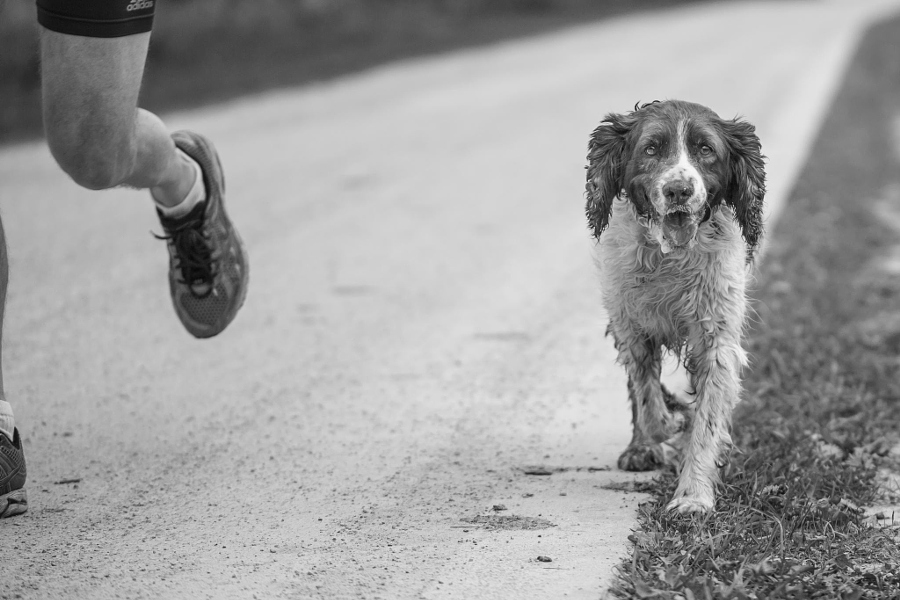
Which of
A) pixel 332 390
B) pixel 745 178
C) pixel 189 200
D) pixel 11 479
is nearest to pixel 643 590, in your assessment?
pixel 745 178

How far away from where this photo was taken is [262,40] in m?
20.8

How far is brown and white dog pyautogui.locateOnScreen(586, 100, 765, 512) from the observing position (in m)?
3.85

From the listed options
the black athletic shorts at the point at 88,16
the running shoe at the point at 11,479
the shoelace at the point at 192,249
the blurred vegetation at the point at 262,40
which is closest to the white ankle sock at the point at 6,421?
the running shoe at the point at 11,479

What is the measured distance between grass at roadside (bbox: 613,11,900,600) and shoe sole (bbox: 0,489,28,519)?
182 centimetres

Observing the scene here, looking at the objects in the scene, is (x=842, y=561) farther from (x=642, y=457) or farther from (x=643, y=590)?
(x=642, y=457)

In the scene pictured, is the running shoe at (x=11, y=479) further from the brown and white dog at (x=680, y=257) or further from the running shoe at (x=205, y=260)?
the brown and white dog at (x=680, y=257)

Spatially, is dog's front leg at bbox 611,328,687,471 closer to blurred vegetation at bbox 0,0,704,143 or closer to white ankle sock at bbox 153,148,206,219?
white ankle sock at bbox 153,148,206,219

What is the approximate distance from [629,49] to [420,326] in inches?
681

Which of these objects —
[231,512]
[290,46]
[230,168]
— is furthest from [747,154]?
[290,46]

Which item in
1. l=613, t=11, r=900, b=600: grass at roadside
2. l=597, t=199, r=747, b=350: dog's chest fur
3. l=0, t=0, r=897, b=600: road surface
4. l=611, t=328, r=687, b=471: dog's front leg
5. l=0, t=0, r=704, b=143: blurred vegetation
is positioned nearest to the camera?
l=613, t=11, r=900, b=600: grass at roadside

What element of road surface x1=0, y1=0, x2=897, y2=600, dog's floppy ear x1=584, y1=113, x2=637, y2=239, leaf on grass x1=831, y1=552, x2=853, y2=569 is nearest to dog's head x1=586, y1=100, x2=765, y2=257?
dog's floppy ear x1=584, y1=113, x2=637, y2=239

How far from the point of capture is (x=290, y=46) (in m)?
20.7

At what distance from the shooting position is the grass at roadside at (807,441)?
3.29 meters

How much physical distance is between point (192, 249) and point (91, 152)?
89cm
